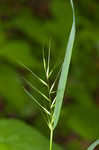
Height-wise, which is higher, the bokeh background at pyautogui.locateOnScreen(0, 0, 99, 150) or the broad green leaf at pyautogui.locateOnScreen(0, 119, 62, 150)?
the broad green leaf at pyautogui.locateOnScreen(0, 119, 62, 150)

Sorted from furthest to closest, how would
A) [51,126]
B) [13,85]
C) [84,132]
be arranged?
[13,85], [84,132], [51,126]

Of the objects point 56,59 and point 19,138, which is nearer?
point 19,138

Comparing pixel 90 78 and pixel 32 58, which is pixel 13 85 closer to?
pixel 32 58

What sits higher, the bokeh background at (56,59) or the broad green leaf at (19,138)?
the broad green leaf at (19,138)

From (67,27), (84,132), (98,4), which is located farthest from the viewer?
(98,4)

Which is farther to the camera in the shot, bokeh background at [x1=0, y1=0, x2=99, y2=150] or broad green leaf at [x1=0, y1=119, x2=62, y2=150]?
bokeh background at [x1=0, y1=0, x2=99, y2=150]

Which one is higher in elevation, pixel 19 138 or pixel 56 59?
pixel 19 138

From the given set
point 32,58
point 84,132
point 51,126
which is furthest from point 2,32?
point 51,126

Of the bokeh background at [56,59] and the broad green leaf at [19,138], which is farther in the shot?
the bokeh background at [56,59]
